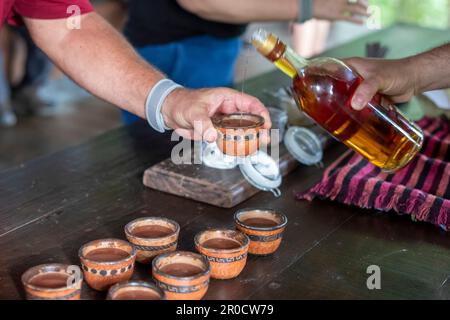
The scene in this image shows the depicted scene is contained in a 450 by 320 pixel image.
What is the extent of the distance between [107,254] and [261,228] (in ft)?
0.95

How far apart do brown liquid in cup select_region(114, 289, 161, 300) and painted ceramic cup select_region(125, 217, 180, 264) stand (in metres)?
0.16

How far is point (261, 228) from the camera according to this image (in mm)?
1323

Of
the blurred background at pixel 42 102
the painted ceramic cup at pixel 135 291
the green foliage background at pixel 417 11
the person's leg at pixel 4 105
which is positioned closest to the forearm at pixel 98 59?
the painted ceramic cup at pixel 135 291

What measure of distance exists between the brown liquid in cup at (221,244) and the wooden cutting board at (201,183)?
0.94 feet

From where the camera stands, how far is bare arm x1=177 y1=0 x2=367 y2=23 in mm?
2309

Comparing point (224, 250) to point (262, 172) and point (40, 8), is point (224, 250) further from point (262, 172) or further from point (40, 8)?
point (40, 8)

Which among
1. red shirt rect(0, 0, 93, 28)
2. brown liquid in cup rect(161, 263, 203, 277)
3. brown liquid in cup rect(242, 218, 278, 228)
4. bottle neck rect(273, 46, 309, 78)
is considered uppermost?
red shirt rect(0, 0, 93, 28)

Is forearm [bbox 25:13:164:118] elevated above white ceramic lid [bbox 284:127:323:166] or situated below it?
above

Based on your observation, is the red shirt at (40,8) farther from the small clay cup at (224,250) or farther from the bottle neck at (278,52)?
the small clay cup at (224,250)

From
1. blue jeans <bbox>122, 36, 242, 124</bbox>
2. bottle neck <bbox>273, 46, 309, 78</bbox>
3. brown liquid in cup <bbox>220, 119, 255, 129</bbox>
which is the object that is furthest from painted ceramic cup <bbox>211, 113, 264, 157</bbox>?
blue jeans <bbox>122, 36, 242, 124</bbox>

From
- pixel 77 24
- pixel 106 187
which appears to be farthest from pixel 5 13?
pixel 106 187

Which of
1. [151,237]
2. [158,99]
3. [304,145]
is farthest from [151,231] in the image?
[304,145]

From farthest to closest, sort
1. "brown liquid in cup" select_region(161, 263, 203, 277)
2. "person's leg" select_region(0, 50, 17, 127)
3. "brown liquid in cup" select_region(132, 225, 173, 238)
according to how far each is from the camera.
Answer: "person's leg" select_region(0, 50, 17, 127) < "brown liquid in cup" select_region(132, 225, 173, 238) < "brown liquid in cup" select_region(161, 263, 203, 277)

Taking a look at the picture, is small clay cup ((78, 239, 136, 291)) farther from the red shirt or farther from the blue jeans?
the blue jeans
